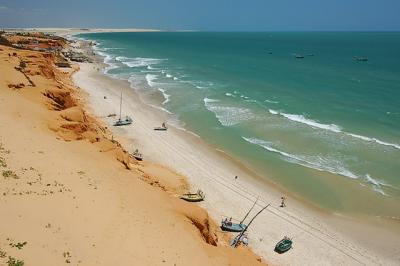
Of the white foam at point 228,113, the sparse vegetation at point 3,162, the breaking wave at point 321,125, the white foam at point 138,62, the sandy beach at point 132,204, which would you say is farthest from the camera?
the white foam at point 138,62

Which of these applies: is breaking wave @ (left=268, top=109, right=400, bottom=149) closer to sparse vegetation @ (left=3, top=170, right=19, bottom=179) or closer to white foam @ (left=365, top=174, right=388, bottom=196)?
white foam @ (left=365, top=174, right=388, bottom=196)

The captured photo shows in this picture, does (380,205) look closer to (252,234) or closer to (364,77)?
(252,234)

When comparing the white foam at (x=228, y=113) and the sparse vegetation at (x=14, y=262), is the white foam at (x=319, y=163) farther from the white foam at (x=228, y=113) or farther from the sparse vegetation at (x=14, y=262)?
the sparse vegetation at (x=14, y=262)

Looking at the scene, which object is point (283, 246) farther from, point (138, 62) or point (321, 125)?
point (138, 62)

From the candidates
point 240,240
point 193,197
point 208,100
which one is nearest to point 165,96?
point 208,100

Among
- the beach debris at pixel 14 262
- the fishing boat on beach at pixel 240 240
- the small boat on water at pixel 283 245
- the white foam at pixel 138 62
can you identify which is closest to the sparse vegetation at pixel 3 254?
the beach debris at pixel 14 262
